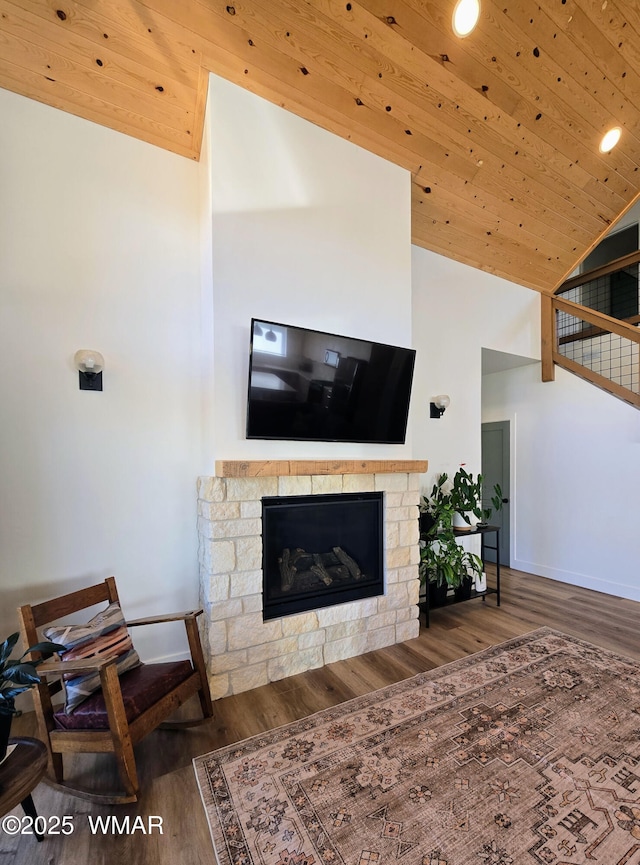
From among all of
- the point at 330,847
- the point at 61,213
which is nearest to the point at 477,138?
the point at 61,213

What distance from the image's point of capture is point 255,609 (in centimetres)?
241

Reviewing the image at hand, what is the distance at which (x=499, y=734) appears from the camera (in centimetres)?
198

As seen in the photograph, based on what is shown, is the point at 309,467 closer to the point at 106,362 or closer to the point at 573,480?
the point at 106,362

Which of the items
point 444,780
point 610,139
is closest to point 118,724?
point 444,780

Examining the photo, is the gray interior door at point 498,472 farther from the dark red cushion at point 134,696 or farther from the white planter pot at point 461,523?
the dark red cushion at point 134,696

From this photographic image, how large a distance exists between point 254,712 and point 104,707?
0.87 meters

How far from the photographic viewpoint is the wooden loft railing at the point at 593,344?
4.07 m

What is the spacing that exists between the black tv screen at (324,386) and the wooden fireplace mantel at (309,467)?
7.1 inches

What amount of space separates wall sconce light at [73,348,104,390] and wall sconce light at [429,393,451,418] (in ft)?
9.44

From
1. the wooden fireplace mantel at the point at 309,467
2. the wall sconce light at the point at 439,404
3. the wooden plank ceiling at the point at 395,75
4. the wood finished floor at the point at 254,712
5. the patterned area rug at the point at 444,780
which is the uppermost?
the wooden plank ceiling at the point at 395,75

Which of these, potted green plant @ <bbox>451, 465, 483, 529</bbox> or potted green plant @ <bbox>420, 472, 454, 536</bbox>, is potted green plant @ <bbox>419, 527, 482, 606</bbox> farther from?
potted green plant @ <bbox>451, 465, 483, 529</bbox>

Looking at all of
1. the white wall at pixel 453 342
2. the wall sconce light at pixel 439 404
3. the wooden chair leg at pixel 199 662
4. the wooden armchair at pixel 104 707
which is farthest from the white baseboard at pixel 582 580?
the wooden armchair at pixel 104 707

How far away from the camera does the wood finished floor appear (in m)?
1.43

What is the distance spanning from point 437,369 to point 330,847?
349cm
